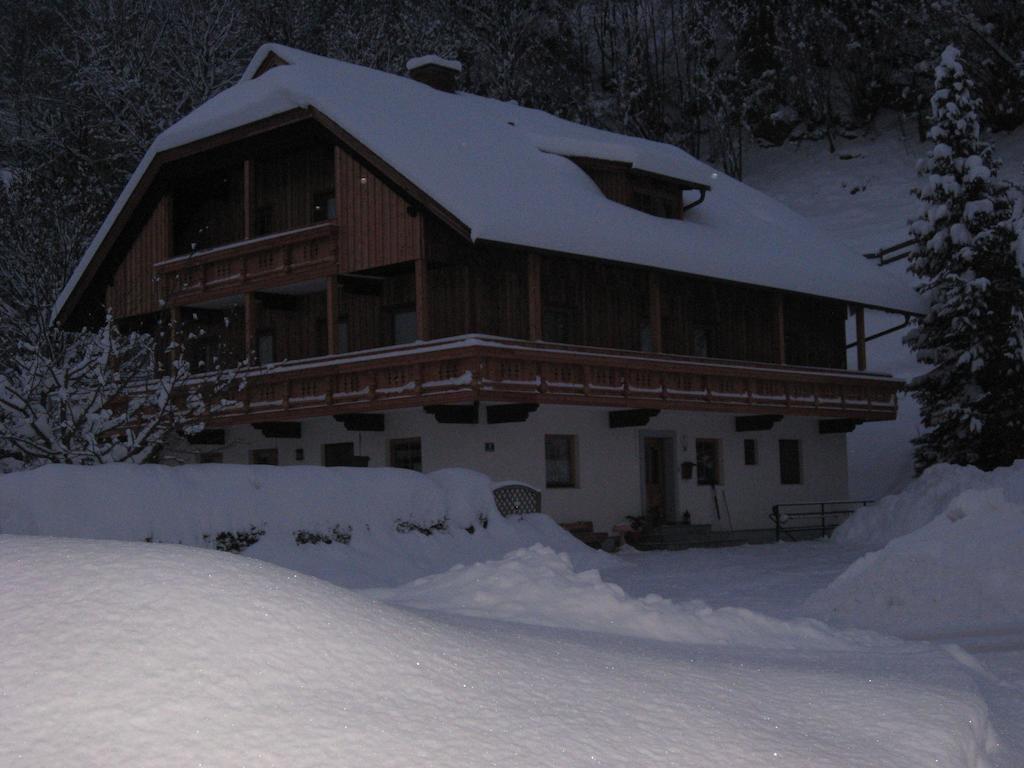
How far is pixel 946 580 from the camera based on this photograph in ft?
48.6

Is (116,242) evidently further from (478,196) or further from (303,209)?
(478,196)

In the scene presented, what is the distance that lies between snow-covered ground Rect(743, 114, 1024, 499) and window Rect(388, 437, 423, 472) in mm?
23472

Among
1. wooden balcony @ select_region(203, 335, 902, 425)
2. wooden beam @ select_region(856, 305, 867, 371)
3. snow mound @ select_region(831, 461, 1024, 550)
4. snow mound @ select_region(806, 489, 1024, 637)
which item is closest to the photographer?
snow mound @ select_region(806, 489, 1024, 637)

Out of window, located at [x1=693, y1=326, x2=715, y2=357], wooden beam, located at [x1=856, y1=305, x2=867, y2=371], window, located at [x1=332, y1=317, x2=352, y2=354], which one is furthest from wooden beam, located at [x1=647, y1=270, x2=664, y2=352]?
wooden beam, located at [x1=856, y1=305, x2=867, y2=371]

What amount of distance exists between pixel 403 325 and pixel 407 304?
57cm

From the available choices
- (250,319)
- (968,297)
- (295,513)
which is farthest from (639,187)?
(295,513)

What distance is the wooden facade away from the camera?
87.2ft

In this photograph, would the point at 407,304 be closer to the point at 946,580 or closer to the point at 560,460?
the point at 560,460

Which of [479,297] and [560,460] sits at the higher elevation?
[479,297]

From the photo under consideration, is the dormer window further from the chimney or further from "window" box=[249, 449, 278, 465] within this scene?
"window" box=[249, 449, 278, 465]

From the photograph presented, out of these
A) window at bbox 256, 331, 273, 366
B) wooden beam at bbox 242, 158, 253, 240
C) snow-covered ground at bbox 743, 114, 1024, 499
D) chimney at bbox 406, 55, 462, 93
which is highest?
snow-covered ground at bbox 743, 114, 1024, 499

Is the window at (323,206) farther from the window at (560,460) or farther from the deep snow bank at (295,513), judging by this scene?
the deep snow bank at (295,513)

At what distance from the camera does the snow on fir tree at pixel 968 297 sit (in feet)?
111

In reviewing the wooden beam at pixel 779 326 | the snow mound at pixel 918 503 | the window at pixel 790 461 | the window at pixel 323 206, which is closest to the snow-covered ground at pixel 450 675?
the snow mound at pixel 918 503
